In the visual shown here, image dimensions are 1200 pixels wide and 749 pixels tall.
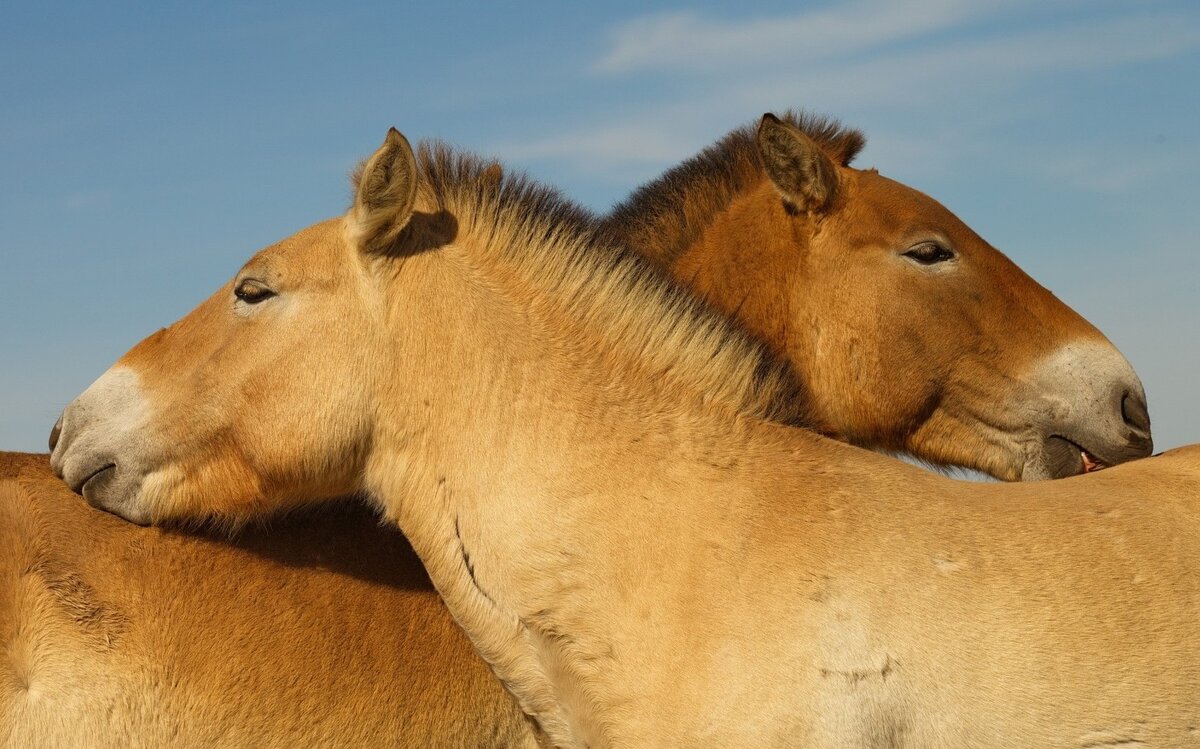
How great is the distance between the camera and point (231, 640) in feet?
16.2

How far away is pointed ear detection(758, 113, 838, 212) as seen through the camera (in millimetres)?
6109

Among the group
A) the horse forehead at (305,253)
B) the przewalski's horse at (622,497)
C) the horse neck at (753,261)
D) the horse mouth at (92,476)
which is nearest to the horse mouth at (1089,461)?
the przewalski's horse at (622,497)

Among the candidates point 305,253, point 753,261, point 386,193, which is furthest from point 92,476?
point 753,261

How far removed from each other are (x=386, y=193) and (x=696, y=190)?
2364 mm

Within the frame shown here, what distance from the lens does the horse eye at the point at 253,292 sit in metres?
4.89

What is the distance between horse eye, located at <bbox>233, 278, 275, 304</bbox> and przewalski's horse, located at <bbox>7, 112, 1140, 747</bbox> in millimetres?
1021

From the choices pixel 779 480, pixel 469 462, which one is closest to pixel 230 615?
pixel 469 462

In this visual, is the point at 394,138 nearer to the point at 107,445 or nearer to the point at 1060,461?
the point at 107,445

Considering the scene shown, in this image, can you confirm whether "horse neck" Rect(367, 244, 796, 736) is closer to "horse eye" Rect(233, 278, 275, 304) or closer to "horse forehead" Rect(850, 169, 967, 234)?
"horse eye" Rect(233, 278, 275, 304)

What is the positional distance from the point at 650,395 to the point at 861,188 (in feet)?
7.52

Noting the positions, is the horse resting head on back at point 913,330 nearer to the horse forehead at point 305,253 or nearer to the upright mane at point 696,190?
the upright mane at point 696,190

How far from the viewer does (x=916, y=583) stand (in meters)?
4.07

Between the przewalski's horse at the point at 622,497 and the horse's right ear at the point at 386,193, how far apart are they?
0.04 feet

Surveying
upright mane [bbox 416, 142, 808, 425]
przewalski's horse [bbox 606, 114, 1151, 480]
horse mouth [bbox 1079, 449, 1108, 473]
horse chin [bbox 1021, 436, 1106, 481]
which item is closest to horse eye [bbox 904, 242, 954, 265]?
przewalski's horse [bbox 606, 114, 1151, 480]
